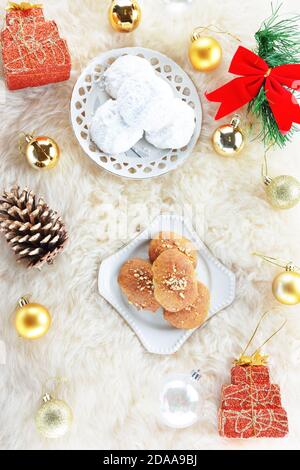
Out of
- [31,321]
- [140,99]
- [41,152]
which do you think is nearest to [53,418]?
[31,321]

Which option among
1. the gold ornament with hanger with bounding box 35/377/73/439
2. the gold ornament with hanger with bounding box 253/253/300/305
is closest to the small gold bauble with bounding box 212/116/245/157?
the gold ornament with hanger with bounding box 253/253/300/305

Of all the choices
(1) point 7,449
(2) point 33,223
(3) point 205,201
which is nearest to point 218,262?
(3) point 205,201

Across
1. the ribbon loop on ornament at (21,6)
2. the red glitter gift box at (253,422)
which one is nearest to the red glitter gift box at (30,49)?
the ribbon loop on ornament at (21,6)

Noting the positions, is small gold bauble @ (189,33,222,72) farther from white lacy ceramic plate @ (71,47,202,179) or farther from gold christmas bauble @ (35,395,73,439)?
gold christmas bauble @ (35,395,73,439)

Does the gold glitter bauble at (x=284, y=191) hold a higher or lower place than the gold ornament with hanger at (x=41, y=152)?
lower

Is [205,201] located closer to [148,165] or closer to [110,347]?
[148,165]

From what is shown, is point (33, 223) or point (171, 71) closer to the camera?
point (33, 223)

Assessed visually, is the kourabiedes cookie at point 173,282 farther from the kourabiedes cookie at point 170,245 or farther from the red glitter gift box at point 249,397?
the red glitter gift box at point 249,397
